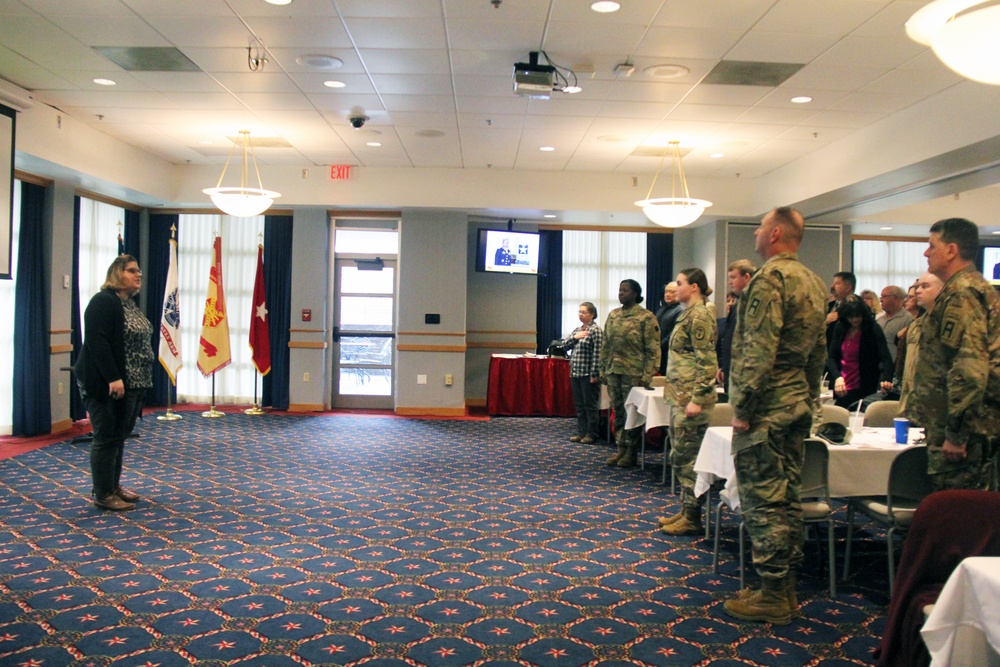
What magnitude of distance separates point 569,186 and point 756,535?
724 cm

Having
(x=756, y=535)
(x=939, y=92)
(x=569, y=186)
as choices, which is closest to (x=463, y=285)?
(x=569, y=186)

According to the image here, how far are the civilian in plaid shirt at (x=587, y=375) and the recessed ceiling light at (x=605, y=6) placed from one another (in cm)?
409

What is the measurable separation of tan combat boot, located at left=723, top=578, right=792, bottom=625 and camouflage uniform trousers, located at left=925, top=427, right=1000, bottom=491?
82 centimetres

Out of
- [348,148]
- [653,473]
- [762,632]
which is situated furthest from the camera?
[348,148]

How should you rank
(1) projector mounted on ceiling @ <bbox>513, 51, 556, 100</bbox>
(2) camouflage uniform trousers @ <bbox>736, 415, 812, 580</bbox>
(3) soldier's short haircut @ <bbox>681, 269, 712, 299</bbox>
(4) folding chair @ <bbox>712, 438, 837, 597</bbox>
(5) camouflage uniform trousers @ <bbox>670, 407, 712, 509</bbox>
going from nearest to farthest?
(2) camouflage uniform trousers @ <bbox>736, 415, 812, 580</bbox>, (4) folding chair @ <bbox>712, 438, 837, 597</bbox>, (5) camouflage uniform trousers @ <bbox>670, 407, 712, 509</bbox>, (3) soldier's short haircut @ <bbox>681, 269, 712, 299</bbox>, (1) projector mounted on ceiling @ <bbox>513, 51, 556, 100</bbox>

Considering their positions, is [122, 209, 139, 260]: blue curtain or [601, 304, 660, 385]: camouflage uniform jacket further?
[122, 209, 139, 260]: blue curtain

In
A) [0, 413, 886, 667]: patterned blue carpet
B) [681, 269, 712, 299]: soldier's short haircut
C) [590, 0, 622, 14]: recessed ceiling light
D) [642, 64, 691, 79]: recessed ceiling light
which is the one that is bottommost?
[0, 413, 886, 667]: patterned blue carpet

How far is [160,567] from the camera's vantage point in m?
3.85

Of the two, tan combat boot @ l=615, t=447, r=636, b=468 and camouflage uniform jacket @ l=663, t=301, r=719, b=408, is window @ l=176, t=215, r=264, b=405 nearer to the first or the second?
tan combat boot @ l=615, t=447, r=636, b=468

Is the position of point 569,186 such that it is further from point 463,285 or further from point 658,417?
point 658,417

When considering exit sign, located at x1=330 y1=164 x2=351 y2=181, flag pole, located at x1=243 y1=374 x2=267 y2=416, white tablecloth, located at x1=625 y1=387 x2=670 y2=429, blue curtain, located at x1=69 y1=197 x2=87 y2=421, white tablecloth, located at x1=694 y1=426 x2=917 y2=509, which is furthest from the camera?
flag pole, located at x1=243 y1=374 x2=267 y2=416

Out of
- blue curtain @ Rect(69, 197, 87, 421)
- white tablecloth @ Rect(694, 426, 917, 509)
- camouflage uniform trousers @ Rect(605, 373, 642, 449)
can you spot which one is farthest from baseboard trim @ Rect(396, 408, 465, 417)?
white tablecloth @ Rect(694, 426, 917, 509)

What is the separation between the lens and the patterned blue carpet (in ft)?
9.70

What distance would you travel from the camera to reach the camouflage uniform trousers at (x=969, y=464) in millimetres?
3084
